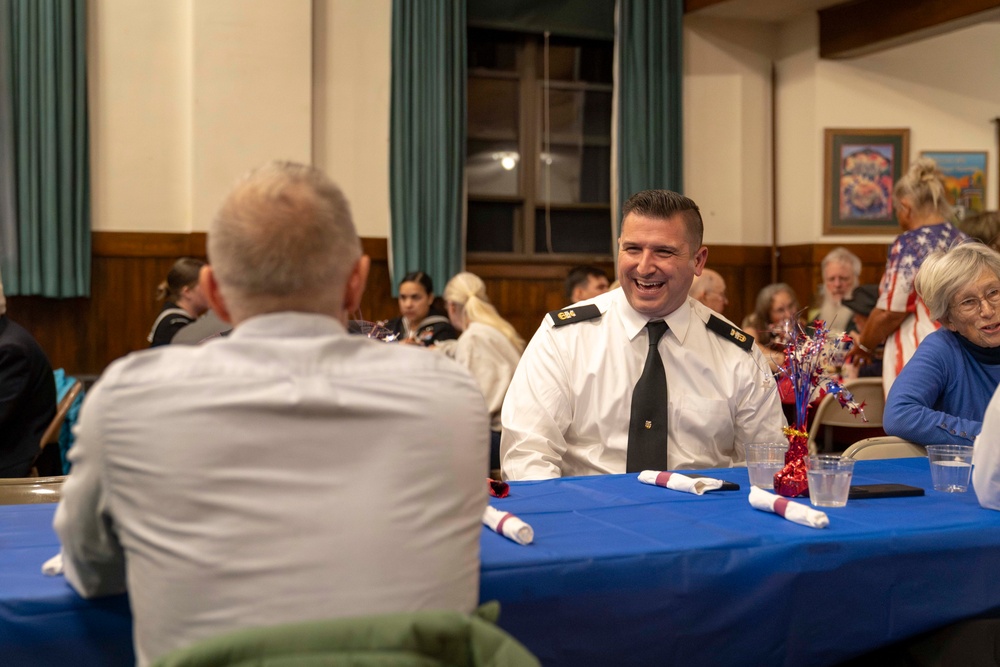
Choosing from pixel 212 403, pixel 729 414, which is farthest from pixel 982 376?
pixel 212 403

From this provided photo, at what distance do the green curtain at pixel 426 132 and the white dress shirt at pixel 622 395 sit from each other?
14.7 feet

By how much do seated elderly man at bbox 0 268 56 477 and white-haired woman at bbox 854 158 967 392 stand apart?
3398mm

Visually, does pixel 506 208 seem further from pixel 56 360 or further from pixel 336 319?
pixel 336 319

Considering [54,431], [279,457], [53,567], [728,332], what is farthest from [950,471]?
[54,431]

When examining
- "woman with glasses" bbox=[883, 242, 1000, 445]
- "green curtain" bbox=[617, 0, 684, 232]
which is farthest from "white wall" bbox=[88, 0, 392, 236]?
"woman with glasses" bbox=[883, 242, 1000, 445]

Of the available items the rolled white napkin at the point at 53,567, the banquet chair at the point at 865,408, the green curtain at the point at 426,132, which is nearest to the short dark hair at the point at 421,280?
the green curtain at the point at 426,132

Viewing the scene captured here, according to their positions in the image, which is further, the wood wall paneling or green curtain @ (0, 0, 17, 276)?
the wood wall paneling

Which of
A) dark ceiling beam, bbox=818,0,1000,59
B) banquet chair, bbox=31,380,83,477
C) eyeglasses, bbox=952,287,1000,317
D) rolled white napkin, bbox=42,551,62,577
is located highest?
dark ceiling beam, bbox=818,0,1000,59

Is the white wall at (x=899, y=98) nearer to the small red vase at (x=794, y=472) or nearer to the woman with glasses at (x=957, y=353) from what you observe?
the woman with glasses at (x=957, y=353)

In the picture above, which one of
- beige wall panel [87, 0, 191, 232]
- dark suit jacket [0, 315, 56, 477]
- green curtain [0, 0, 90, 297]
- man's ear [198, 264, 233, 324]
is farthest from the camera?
beige wall panel [87, 0, 191, 232]

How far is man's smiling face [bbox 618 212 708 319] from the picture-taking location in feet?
9.19

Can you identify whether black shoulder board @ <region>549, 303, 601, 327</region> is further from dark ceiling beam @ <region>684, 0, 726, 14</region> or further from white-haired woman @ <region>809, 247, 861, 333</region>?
dark ceiling beam @ <region>684, 0, 726, 14</region>

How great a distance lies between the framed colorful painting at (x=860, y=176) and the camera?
793 centimetres

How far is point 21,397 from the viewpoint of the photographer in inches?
142
